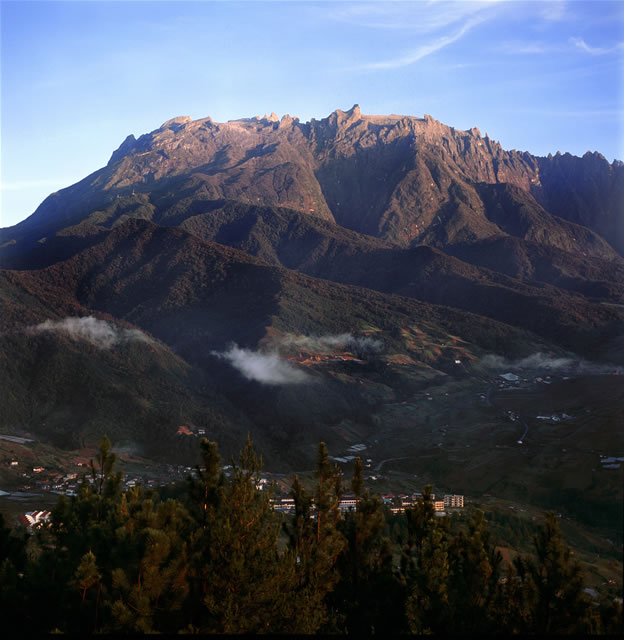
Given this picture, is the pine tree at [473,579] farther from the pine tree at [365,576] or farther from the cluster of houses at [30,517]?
the cluster of houses at [30,517]

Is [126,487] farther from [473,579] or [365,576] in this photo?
[473,579]

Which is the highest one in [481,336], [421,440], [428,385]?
[481,336]

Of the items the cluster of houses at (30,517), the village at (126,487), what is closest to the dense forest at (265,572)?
the cluster of houses at (30,517)

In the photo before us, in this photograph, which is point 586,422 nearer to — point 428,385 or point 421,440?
point 421,440

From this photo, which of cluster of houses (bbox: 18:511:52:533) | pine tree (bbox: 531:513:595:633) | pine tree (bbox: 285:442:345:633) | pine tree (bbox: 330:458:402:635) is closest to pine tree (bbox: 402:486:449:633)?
pine tree (bbox: 330:458:402:635)

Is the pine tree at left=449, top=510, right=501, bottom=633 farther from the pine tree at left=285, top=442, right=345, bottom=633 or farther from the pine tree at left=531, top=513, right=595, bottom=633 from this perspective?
the pine tree at left=285, top=442, right=345, bottom=633

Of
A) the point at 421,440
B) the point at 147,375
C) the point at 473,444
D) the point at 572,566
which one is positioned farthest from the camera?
the point at 147,375

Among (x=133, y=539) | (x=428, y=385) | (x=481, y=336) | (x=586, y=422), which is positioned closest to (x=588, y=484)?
(x=586, y=422)

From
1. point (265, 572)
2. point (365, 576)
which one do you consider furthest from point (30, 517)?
point (265, 572)
